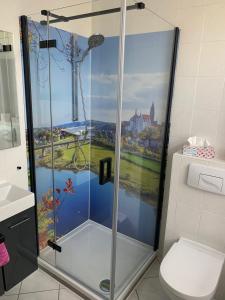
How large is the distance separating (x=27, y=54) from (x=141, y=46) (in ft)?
2.97

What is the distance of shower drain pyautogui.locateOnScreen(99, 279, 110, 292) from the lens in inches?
73.8

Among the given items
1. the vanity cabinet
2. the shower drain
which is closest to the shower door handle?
the vanity cabinet

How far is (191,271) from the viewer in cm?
158

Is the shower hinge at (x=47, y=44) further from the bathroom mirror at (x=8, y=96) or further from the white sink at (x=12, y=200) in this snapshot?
the white sink at (x=12, y=200)

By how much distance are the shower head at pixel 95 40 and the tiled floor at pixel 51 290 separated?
218 centimetres

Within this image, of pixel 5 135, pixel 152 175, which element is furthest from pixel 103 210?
pixel 5 135

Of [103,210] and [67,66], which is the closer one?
[67,66]

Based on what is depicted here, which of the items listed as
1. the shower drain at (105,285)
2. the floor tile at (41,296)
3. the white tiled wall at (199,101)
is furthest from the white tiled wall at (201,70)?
the floor tile at (41,296)

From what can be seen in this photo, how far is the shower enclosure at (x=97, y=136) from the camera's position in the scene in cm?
183

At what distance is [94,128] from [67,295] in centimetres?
154

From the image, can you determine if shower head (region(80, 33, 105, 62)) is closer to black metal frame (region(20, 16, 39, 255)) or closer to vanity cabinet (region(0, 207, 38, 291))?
black metal frame (region(20, 16, 39, 255))

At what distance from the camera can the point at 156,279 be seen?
2.14m

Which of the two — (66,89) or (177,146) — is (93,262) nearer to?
(177,146)

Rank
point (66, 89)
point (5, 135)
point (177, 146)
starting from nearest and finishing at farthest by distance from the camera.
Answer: point (5, 135)
point (177, 146)
point (66, 89)
